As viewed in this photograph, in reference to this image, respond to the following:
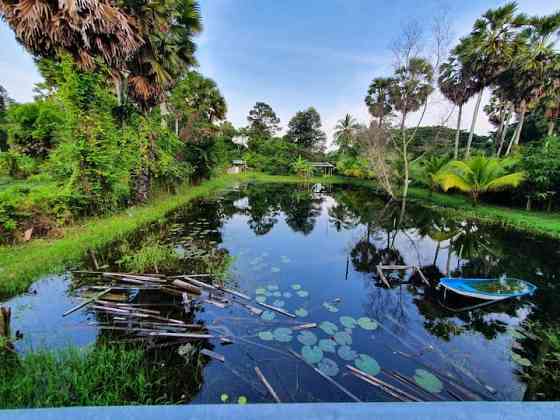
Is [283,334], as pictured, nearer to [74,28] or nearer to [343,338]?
[343,338]

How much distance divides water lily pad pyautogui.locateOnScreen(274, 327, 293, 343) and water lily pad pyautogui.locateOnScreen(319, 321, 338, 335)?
0.45 m

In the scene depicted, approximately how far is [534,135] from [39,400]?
33.7m

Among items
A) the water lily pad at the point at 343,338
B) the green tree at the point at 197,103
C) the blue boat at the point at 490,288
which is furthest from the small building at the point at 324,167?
the water lily pad at the point at 343,338

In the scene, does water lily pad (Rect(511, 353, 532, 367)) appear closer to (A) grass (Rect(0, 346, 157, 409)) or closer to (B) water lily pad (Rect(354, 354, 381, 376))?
(B) water lily pad (Rect(354, 354, 381, 376))

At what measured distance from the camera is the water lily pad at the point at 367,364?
2352 mm

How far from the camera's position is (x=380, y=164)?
43.6 ft

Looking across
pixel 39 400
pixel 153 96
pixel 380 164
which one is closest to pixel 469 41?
pixel 380 164

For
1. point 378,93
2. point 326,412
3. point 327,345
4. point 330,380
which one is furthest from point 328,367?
point 378,93

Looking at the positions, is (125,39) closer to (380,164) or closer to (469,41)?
(380,164)

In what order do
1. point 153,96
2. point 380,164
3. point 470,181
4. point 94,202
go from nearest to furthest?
point 94,202, point 153,96, point 470,181, point 380,164

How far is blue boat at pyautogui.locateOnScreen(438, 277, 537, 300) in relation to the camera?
3477mm

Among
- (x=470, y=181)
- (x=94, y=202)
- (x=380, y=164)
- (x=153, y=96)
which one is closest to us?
(x=94, y=202)

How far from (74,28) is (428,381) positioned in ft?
27.7

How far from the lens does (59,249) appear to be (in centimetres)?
456
